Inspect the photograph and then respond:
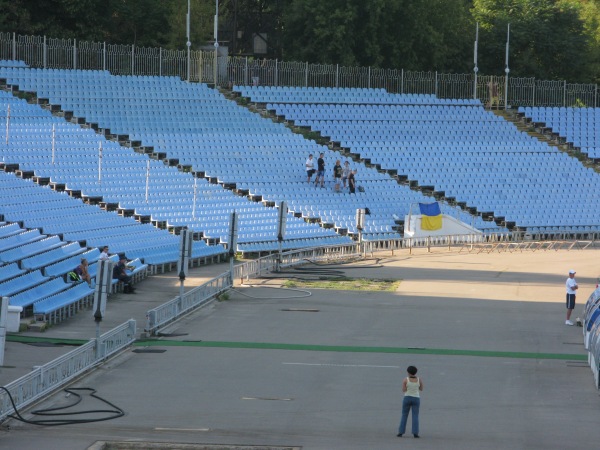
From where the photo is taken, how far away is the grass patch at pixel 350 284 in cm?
3092

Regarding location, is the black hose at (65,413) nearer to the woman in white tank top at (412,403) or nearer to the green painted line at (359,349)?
the woman in white tank top at (412,403)

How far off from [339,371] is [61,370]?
4.83m

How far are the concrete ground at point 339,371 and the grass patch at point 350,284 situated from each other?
1.72 ft

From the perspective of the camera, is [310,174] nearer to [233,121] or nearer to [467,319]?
[233,121]

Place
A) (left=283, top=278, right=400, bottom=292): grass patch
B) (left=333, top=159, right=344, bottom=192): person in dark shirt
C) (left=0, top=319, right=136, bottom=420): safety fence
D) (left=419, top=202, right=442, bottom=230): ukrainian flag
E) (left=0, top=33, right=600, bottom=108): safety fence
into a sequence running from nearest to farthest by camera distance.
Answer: (left=0, top=319, right=136, bottom=420): safety fence, (left=283, top=278, right=400, bottom=292): grass patch, (left=419, top=202, right=442, bottom=230): ukrainian flag, (left=333, top=159, right=344, bottom=192): person in dark shirt, (left=0, top=33, right=600, bottom=108): safety fence

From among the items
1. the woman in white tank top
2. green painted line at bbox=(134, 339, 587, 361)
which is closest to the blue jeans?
the woman in white tank top

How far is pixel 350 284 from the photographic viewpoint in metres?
31.7

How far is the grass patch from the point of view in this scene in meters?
30.9

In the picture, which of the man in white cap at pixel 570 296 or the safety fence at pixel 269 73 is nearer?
the man in white cap at pixel 570 296

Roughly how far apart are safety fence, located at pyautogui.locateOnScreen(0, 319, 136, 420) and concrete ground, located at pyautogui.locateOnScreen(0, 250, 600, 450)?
213 mm

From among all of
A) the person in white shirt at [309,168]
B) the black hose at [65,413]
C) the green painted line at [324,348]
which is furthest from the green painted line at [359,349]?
the person in white shirt at [309,168]

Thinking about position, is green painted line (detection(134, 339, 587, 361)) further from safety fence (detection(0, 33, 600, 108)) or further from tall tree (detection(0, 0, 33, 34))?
tall tree (detection(0, 0, 33, 34))

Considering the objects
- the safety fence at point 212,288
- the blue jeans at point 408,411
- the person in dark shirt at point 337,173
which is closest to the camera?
the blue jeans at point 408,411

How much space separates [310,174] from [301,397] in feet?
88.7
